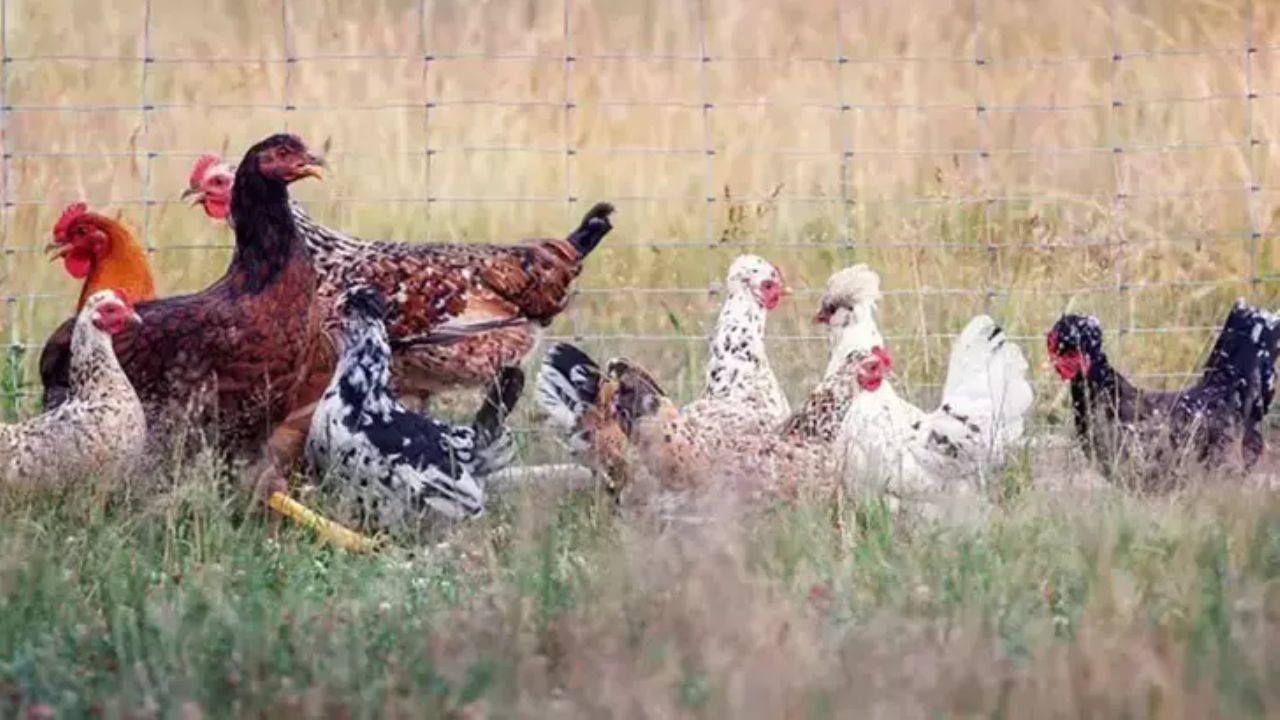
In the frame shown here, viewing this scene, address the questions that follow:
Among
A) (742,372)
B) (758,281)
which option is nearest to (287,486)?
(742,372)

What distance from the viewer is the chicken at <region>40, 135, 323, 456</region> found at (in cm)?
708

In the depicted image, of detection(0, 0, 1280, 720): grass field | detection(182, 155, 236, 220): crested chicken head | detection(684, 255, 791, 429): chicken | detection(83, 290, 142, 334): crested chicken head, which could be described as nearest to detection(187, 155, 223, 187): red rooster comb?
detection(182, 155, 236, 220): crested chicken head

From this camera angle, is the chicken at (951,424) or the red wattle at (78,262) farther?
Answer: the red wattle at (78,262)

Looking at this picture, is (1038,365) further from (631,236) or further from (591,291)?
(631,236)

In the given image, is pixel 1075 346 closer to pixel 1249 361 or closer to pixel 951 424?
pixel 951 424

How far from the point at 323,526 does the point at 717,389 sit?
4.86ft

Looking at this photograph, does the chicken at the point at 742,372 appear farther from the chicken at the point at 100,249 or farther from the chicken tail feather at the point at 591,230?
the chicken at the point at 100,249

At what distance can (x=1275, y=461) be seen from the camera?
25.7 ft

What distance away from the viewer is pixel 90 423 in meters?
6.72

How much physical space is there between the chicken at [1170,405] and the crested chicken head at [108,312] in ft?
9.11

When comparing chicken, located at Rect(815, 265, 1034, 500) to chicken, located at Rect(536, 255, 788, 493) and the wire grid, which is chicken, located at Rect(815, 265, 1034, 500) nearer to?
chicken, located at Rect(536, 255, 788, 493)

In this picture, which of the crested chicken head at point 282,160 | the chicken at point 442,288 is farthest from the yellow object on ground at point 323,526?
the chicken at point 442,288

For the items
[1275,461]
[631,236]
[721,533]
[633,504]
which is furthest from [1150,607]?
[631,236]

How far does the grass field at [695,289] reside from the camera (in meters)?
4.61
